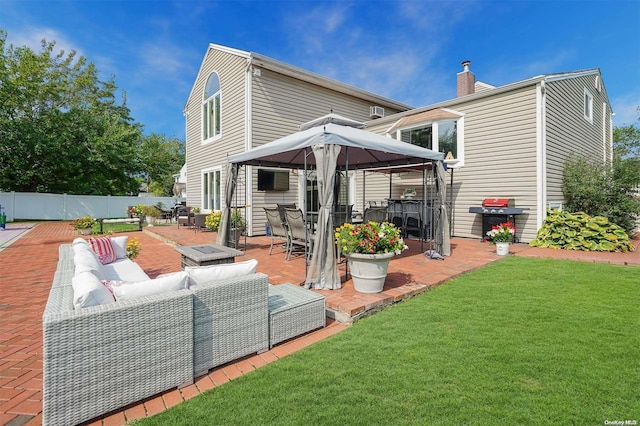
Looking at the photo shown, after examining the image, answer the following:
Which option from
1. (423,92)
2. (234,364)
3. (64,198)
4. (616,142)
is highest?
(423,92)

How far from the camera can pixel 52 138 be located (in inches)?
647

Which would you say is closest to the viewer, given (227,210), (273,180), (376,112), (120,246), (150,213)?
(120,246)

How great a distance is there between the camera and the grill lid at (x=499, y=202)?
8.20m

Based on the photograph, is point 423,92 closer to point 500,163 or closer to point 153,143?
point 500,163

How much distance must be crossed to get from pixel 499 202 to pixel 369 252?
6.14 m

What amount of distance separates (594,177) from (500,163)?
2.74 m

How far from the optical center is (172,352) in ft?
7.20

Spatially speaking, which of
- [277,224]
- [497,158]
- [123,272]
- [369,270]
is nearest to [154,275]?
[123,272]

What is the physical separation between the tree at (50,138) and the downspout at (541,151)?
21360mm

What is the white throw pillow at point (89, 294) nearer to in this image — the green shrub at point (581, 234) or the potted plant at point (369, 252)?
the potted plant at point (369, 252)

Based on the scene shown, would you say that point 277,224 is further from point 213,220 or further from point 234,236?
point 213,220

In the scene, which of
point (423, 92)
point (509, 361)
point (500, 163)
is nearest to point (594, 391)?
point (509, 361)

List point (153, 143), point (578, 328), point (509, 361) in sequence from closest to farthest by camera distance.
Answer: point (509, 361) → point (578, 328) → point (153, 143)

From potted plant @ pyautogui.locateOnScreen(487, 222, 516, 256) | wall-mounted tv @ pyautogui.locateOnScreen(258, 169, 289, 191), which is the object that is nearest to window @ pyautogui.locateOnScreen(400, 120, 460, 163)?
potted plant @ pyautogui.locateOnScreen(487, 222, 516, 256)
